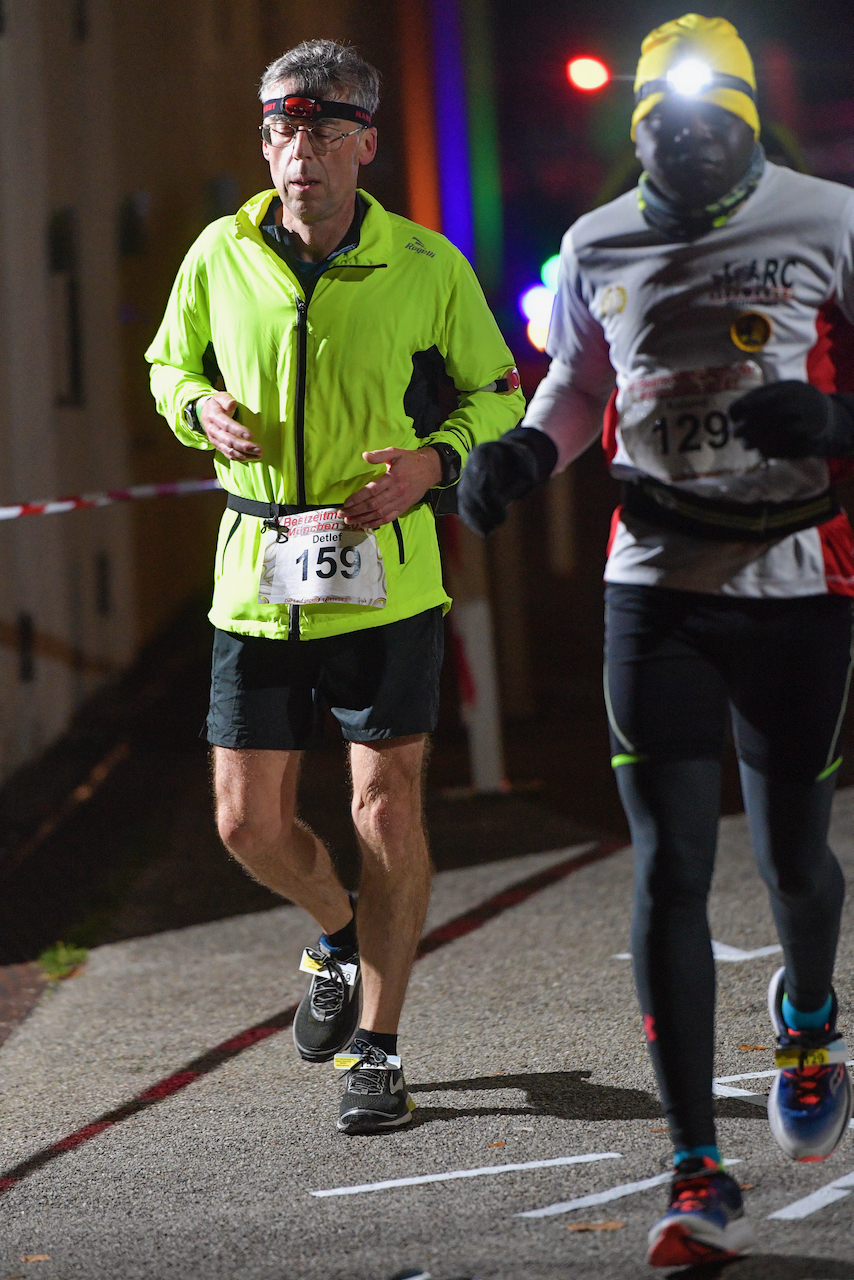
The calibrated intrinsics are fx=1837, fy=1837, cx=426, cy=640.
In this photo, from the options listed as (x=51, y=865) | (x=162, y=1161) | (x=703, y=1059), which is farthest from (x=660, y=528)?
(x=51, y=865)

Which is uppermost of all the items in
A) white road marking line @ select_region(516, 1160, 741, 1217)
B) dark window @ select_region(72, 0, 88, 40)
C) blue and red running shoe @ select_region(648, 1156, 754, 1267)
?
dark window @ select_region(72, 0, 88, 40)

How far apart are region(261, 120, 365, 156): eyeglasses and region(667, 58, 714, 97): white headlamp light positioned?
1179mm

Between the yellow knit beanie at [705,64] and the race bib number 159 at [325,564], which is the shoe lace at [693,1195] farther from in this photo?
the yellow knit beanie at [705,64]

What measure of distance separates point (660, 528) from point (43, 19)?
9.88m

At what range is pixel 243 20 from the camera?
2048 cm

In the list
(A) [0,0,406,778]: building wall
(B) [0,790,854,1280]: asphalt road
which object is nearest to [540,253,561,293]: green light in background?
(A) [0,0,406,778]: building wall

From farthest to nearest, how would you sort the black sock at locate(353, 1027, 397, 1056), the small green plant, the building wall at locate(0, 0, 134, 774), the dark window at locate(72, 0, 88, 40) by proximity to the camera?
1. the dark window at locate(72, 0, 88, 40)
2. the building wall at locate(0, 0, 134, 774)
3. the small green plant
4. the black sock at locate(353, 1027, 397, 1056)

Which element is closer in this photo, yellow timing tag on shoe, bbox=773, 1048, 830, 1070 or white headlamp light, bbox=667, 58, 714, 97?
white headlamp light, bbox=667, 58, 714, 97

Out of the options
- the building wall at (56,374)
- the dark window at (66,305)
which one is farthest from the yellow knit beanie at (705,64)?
the dark window at (66,305)

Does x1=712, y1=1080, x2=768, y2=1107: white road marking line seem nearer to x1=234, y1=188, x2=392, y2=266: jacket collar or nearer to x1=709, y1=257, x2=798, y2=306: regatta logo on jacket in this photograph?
x1=709, y1=257, x2=798, y2=306: regatta logo on jacket

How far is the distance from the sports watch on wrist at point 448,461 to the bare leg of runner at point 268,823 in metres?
0.79

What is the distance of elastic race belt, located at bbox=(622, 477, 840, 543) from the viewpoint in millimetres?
3312

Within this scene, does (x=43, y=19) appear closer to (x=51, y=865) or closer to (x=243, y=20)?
(x=51, y=865)

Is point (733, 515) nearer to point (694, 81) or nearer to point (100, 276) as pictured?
point (694, 81)
